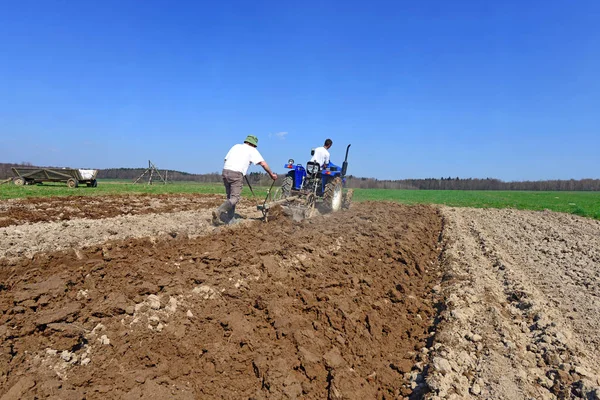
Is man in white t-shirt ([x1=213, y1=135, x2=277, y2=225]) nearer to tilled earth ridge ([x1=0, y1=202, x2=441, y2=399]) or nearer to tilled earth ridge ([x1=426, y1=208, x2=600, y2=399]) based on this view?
tilled earth ridge ([x1=0, y1=202, x2=441, y2=399])

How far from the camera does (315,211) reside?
9.75 meters

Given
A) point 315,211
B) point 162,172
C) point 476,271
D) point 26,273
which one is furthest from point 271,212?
point 162,172

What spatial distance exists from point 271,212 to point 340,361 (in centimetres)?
568

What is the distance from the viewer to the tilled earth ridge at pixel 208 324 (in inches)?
107

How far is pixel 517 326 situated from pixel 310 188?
6624 millimetres

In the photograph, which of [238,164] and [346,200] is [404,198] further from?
[238,164]

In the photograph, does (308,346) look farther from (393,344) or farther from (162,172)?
(162,172)

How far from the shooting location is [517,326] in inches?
168

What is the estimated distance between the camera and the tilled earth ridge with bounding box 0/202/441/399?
107 inches

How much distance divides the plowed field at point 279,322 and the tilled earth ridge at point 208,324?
2 centimetres

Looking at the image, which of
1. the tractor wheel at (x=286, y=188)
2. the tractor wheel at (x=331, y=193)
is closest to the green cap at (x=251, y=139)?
the tractor wheel at (x=286, y=188)

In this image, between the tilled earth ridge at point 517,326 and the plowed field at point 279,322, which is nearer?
the plowed field at point 279,322

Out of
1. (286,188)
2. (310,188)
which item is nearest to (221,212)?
(286,188)

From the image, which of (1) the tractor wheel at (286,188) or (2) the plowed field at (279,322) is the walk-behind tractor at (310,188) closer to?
(1) the tractor wheel at (286,188)
